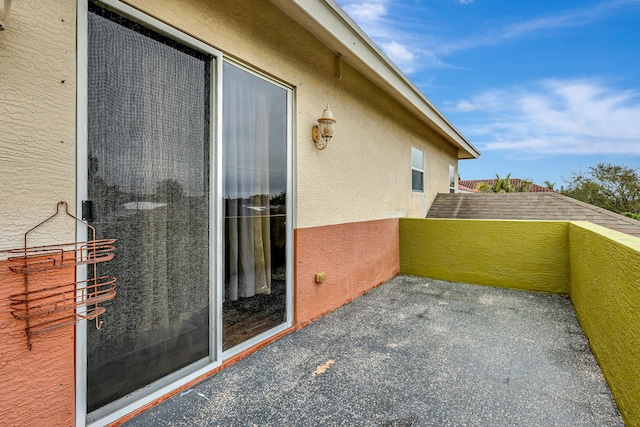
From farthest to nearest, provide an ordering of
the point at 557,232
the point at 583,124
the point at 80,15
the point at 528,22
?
the point at 583,124, the point at 528,22, the point at 557,232, the point at 80,15

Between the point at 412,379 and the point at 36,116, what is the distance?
335 cm

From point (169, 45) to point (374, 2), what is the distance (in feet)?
25.1

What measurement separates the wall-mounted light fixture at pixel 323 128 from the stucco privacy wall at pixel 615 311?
10.1 feet

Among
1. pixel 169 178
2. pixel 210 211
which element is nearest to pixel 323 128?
pixel 210 211

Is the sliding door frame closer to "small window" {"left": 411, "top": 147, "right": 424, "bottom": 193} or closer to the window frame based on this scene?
"small window" {"left": 411, "top": 147, "right": 424, "bottom": 193}

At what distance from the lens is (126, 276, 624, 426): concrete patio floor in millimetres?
2164

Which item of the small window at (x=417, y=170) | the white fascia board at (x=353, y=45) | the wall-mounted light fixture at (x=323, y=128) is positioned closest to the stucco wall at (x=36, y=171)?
the white fascia board at (x=353, y=45)

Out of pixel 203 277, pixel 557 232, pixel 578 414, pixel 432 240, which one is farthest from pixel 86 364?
pixel 557 232

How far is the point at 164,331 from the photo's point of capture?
236 centimetres

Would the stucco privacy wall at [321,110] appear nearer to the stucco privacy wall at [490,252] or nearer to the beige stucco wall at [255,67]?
the beige stucco wall at [255,67]

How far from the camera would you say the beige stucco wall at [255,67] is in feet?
5.35

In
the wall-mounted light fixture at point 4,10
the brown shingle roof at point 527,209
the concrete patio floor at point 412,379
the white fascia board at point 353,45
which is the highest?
the white fascia board at point 353,45

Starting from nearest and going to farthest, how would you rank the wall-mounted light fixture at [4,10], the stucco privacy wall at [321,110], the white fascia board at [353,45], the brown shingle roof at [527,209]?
1. the wall-mounted light fixture at [4,10]
2. the stucco privacy wall at [321,110]
3. the white fascia board at [353,45]
4. the brown shingle roof at [527,209]

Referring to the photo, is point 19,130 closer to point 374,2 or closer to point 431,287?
point 431,287
